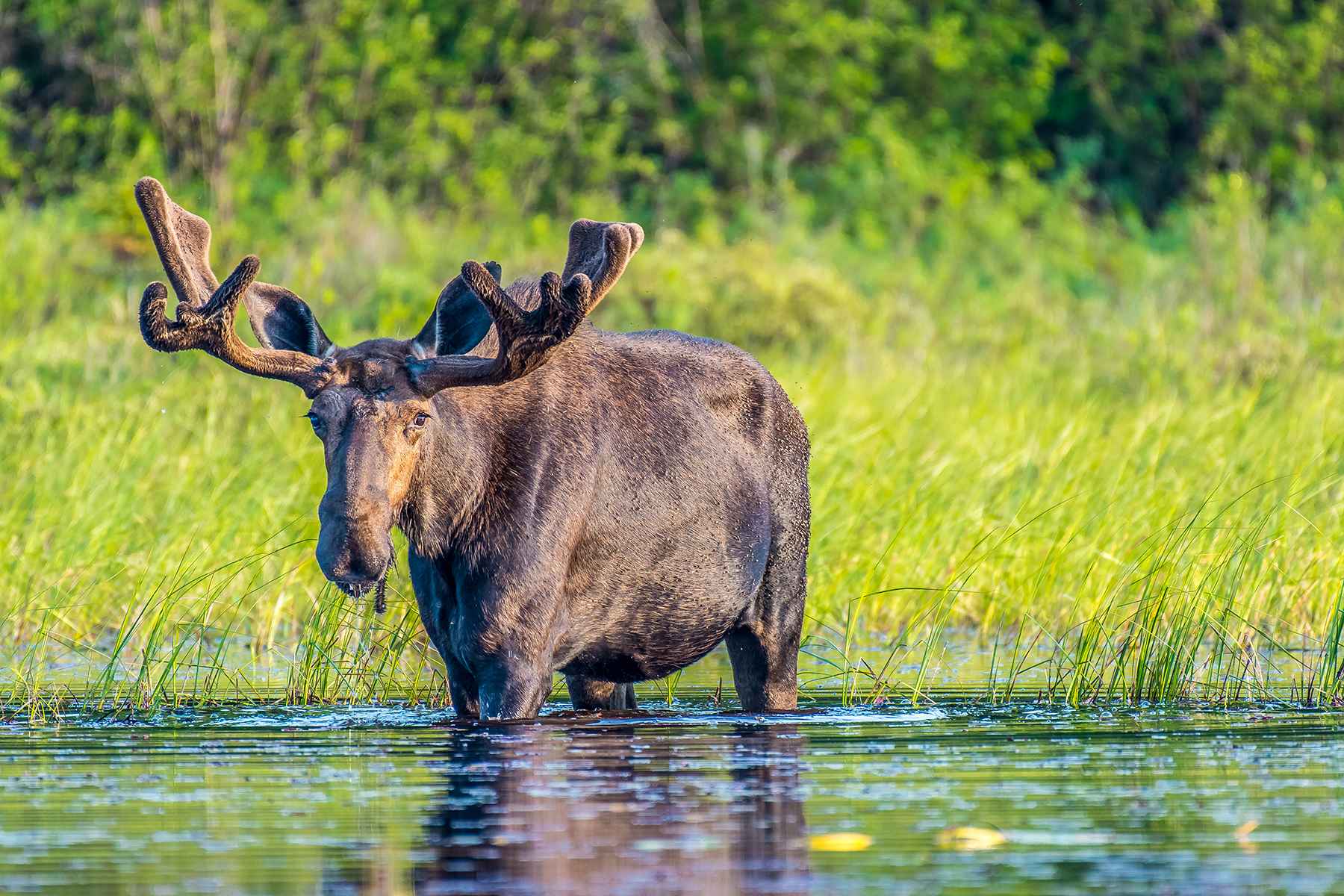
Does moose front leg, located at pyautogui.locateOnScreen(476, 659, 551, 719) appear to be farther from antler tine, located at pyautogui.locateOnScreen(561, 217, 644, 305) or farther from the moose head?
antler tine, located at pyautogui.locateOnScreen(561, 217, 644, 305)

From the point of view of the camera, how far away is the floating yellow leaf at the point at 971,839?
228 inches

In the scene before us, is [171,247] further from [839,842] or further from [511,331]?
[839,842]

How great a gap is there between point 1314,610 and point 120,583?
5452 millimetres

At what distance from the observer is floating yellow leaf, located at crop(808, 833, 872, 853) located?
228 inches

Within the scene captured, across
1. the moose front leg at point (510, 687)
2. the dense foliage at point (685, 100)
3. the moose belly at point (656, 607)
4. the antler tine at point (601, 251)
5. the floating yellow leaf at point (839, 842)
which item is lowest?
the floating yellow leaf at point (839, 842)

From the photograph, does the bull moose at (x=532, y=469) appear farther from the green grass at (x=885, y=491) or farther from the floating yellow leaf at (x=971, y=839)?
the floating yellow leaf at (x=971, y=839)

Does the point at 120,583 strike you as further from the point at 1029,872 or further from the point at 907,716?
the point at 1029,872

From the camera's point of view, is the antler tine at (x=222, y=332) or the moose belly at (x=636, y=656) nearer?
the antler tine at (x=222, y=332)

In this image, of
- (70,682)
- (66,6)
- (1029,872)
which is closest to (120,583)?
(70,682)

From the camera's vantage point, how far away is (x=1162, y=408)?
1311 cm

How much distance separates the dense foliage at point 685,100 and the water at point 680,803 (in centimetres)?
1552

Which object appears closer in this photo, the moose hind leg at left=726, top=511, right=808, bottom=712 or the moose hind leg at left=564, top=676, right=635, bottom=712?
the moose hind leg at left=564, top=676, right=635, bottom=712

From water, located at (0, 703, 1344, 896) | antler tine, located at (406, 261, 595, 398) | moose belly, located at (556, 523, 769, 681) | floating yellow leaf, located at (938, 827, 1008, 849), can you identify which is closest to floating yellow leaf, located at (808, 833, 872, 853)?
water, located at (0, 703, 1344, 896)

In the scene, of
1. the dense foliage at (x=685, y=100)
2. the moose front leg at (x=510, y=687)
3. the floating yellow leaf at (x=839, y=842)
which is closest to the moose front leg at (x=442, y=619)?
the moose front leg at (x=510, y=687)
